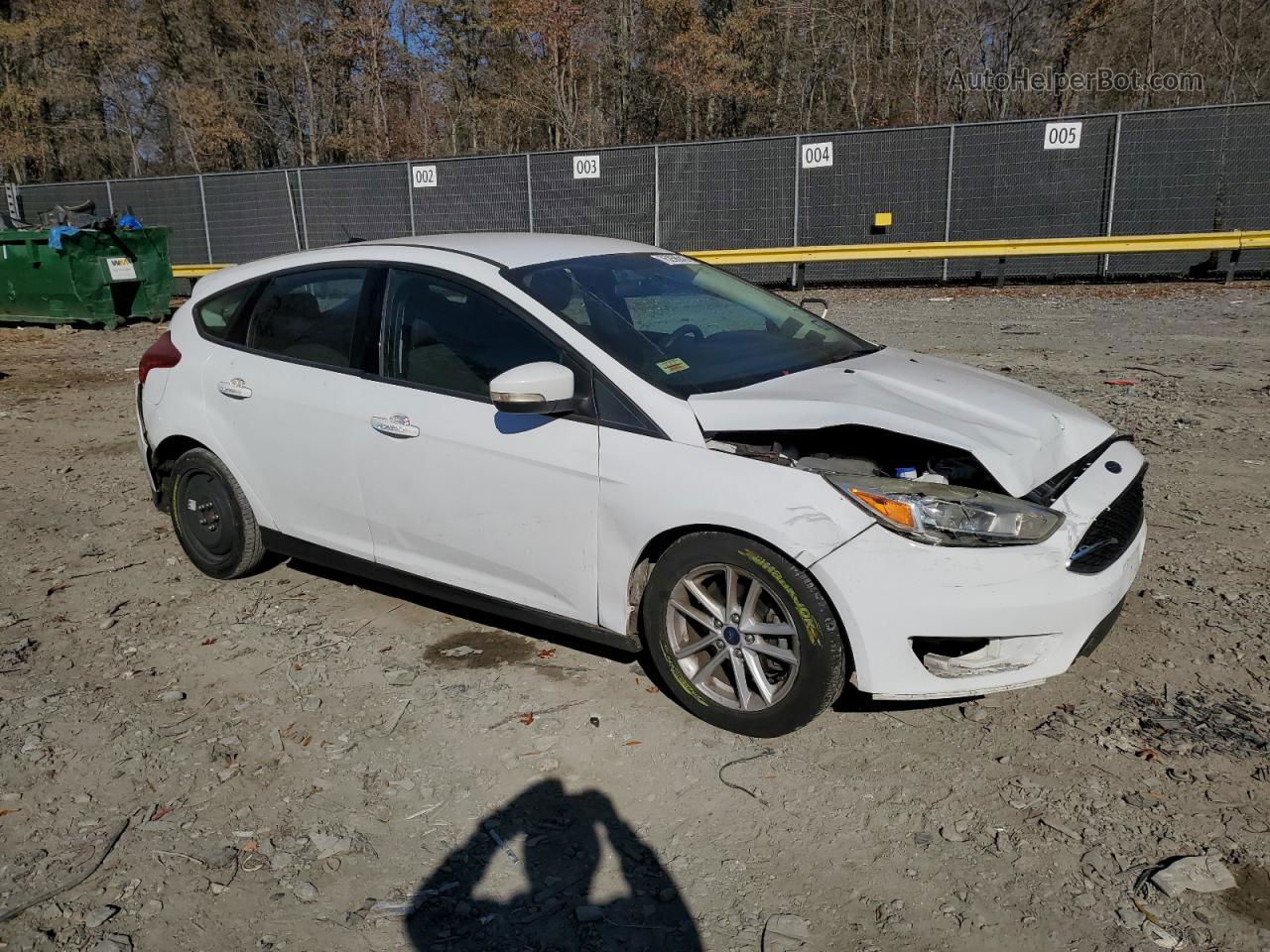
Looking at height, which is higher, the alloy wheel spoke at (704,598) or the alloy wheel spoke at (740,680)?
the alloy wheel spoke at (704,598)

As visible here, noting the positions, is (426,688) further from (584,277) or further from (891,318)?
(891,318)

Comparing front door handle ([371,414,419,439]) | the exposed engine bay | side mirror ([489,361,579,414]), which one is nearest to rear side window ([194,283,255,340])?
front door handle ([371,414,419,439])

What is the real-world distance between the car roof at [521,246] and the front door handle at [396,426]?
2.38 ft

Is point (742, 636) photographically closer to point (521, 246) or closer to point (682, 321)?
point (682, 321)

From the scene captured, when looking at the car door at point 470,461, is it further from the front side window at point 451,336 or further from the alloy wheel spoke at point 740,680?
the alloy wheel spoke at point 740,680

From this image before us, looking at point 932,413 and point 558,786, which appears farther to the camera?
point 932,413

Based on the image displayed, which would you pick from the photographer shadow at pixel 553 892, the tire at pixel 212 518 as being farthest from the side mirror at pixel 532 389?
the tire at pixel 212 518

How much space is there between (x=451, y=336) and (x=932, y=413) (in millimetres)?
1842

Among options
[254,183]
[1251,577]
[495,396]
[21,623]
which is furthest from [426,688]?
[254,183]

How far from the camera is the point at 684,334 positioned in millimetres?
4160

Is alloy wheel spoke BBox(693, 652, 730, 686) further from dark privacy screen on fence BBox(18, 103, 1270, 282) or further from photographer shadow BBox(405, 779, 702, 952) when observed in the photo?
dark privacy screen on fence BBox(18, 103, 1270, 282)

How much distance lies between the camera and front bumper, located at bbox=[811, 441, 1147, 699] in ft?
10.5

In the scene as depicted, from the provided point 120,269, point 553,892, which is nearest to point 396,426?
point 553,892

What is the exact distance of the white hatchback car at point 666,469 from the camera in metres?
3.27
